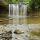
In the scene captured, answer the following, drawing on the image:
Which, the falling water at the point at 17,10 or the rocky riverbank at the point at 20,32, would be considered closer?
the rocky riverbank at the point at 20,32

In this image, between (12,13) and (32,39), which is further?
(12,13)

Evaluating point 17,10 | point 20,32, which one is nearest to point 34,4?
point 17,10

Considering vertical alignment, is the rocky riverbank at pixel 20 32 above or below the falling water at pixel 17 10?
below

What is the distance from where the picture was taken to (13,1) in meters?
3.06

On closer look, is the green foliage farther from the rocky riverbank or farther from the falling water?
the rocky riverbank

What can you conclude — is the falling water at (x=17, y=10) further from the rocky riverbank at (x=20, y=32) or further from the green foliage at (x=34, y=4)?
the rocky riverbank at (x=20, y=32)

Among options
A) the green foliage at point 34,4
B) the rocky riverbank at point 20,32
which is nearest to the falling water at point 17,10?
the green foliage at point 34,4

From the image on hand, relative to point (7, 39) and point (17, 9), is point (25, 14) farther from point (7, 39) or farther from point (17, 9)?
point (7, 39)

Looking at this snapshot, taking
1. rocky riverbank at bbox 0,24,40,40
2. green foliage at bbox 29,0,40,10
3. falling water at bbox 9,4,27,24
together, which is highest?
green foliage at bbox 29,0,40,10

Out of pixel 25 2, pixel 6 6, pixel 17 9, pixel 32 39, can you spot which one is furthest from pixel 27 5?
pixel 32 39

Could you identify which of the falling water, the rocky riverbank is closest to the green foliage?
the falling water

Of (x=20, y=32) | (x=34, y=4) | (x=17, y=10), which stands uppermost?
(x=34, y=4)

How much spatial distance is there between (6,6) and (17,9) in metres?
0.33

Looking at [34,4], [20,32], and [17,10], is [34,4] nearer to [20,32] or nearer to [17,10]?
[17,10]
